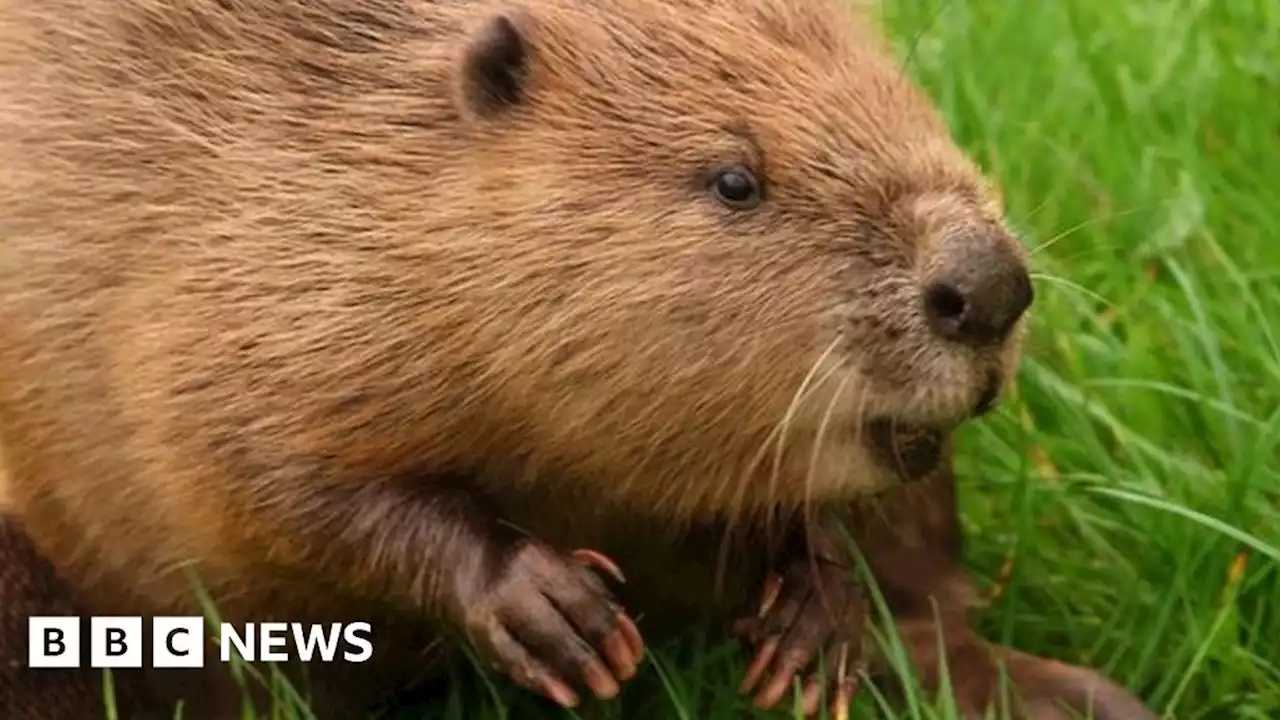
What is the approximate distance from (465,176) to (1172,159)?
1806mm

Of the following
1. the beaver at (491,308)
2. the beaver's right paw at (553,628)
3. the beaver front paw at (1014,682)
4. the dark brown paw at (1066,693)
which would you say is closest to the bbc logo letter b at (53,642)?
the beaver at (491,308)

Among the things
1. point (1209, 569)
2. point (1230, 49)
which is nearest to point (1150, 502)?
point (1209, 569)

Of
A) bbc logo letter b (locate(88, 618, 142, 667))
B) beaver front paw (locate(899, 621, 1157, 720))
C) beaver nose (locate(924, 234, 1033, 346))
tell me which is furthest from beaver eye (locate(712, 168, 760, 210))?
bbc logo letter b (locate(88, 618, 142, 667))

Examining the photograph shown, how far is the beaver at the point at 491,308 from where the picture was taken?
2840 mm

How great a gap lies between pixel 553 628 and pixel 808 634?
1.35 ft

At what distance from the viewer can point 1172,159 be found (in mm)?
4414

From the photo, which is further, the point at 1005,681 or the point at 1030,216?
the point at 1030,216

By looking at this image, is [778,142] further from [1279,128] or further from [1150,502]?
[1279,128]

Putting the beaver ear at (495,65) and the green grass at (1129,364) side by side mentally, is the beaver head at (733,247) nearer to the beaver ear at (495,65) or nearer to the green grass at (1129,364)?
the beaver ear at (495,65)

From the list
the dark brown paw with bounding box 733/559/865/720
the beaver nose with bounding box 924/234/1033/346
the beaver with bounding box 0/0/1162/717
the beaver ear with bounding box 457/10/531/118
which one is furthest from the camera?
the dark brown paw with bounding box 733/559/865/720

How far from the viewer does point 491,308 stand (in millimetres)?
2914

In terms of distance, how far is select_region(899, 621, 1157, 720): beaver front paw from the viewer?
3350 mm

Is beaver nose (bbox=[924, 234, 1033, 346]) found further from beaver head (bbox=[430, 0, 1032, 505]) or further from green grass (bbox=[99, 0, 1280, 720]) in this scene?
green grass (bbox=[99, 0, 1280, 720])

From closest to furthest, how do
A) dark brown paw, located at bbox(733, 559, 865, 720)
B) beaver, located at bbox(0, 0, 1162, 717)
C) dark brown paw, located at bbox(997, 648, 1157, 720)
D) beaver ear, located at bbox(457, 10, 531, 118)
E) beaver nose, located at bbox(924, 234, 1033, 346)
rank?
beaver nose, located at bbox(924, 234, 1033, 346) < beaver, located at bbox(0, 0, 1162, 717) < beaver ear, located at bbox(457, 10, 531, 118) < dark brown paw, located at bbox(733, 559, 865, 720) < dark brown paw, located at bbox(997, 648, 1157, 720)
